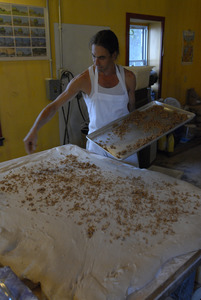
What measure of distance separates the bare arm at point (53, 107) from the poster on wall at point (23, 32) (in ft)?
4.10

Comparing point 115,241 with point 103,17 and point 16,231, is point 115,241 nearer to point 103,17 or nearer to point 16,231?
point 16,231

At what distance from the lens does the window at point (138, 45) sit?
14.1 feet

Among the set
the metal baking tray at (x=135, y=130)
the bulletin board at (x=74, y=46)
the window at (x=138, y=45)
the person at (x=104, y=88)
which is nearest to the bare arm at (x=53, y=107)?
the person at (x=104, y=88)

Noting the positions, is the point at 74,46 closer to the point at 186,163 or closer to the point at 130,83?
the point at 130,83

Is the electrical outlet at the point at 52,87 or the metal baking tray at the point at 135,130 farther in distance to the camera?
the electrical outlet at the point at 52,87

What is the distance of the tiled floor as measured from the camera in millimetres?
3451

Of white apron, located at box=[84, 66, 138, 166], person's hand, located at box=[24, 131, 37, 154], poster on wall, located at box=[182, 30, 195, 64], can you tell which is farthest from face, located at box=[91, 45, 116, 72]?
poster on wall, located at box=[182, 30, 195, 64]

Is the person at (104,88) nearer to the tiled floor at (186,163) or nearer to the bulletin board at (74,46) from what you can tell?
the bulletin board at (74,46)

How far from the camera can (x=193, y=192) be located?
123cm

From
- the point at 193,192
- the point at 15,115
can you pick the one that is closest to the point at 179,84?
the point at 15,115

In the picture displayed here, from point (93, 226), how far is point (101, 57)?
1.07 m

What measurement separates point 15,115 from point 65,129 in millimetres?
674

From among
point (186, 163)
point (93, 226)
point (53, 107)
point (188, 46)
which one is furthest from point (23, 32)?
point (188, 46)

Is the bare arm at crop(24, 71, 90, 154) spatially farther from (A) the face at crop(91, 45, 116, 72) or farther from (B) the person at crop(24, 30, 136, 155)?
(A) the face at crop(91, 45, 116, 72)
